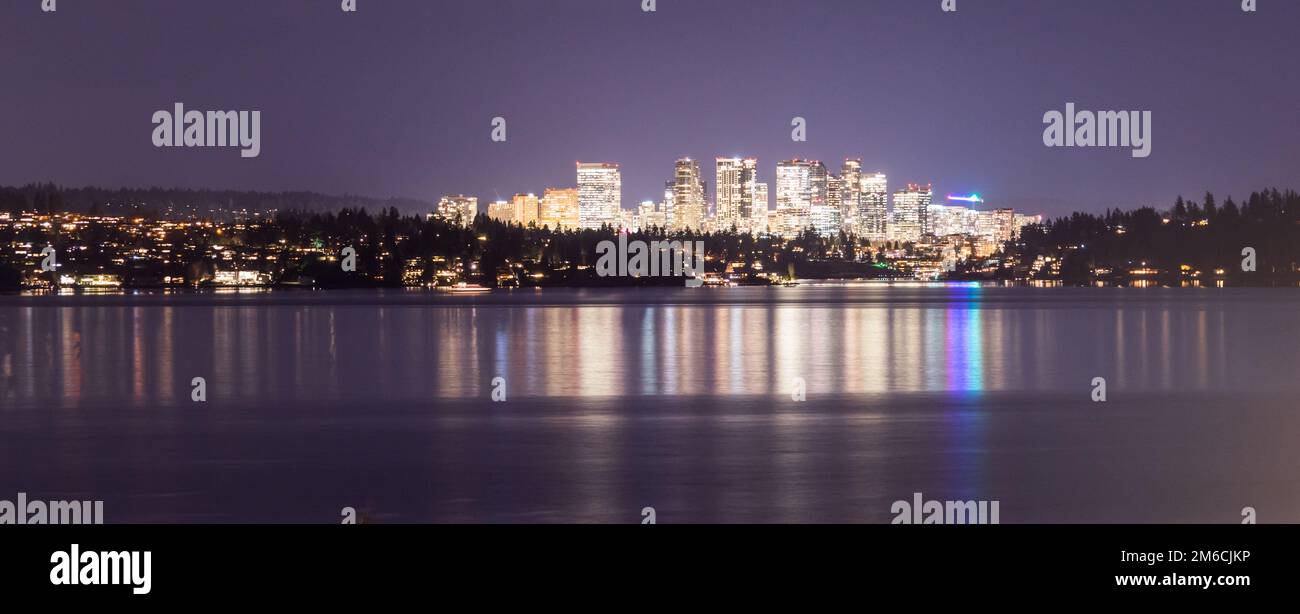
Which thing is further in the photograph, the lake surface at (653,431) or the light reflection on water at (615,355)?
the light reflection on water at (615,355)

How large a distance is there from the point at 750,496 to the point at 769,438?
416cm

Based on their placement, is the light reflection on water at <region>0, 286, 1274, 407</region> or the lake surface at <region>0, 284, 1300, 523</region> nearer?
the lake surface at <region>0, 284, 1300, 523</region>

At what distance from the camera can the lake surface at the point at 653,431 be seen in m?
11.1

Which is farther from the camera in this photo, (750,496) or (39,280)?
(39,280)

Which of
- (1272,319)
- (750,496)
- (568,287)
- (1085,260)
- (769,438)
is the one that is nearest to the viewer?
(750,496)

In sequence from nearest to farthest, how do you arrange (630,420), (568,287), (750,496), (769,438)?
1. (750,496)
2. (769,438)
3. (630,420)
4. (568,287)

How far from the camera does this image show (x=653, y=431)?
15906 mm

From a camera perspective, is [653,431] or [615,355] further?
[615,355]

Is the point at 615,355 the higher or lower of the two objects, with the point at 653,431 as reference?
higher

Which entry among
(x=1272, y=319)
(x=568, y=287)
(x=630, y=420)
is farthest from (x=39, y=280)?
(x=630, y=420)

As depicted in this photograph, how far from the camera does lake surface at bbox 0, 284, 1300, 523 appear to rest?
11.1 m
